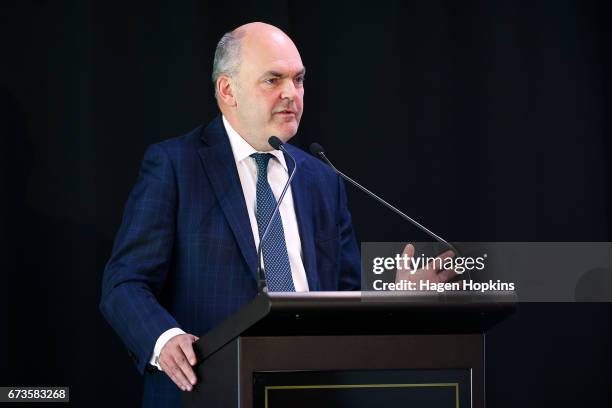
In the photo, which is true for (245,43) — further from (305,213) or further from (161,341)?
(161,341)

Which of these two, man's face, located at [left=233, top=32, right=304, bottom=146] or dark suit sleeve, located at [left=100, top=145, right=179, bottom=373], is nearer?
dark suit sleeve, located at [left=100, top=145, right=179, bottom=373]

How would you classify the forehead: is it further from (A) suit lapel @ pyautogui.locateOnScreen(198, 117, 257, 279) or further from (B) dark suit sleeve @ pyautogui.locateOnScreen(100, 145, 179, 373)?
(B) dark suit sleeve @ pyautogui.locateOnScreen(100, 145, 179, 373)

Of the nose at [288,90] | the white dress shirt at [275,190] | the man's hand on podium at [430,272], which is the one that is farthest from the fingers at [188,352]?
the nose at [288,90]

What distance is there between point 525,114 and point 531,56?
0.23 metres

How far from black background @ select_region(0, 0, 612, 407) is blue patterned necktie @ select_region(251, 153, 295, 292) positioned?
703 mm

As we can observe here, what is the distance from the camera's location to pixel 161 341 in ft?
7.01

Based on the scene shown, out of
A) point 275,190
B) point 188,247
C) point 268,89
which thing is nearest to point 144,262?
point 188,247

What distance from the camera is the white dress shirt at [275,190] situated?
8.71 feet

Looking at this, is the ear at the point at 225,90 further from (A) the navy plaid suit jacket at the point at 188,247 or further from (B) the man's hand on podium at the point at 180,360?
(B) the man's hand on podium at the point at 180,360

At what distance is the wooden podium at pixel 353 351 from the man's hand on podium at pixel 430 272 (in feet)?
0.52

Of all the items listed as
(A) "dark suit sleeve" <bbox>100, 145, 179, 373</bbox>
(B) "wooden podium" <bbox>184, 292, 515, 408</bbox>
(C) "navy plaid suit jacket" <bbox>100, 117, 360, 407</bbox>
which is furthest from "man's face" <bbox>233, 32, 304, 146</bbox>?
(B) "wooden podium" <bbox>184, 292, 515, 408</bbox>

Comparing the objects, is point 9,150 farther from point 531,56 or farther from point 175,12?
point 531,56

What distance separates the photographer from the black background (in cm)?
312

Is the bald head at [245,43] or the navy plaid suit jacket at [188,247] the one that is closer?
the navy plaid suit jacket at [188,247]
